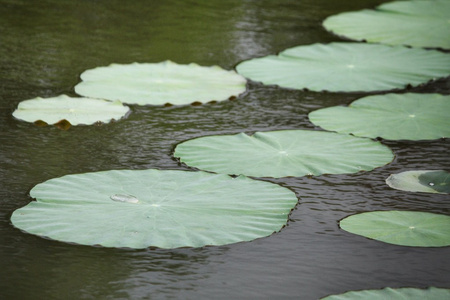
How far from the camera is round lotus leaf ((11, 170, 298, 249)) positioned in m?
2.35

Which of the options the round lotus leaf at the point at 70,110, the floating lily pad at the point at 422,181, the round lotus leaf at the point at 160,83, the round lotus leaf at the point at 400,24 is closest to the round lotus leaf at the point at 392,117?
the floating lily pad at the point at 422,181

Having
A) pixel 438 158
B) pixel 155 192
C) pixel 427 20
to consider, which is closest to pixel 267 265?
pixel 155 192

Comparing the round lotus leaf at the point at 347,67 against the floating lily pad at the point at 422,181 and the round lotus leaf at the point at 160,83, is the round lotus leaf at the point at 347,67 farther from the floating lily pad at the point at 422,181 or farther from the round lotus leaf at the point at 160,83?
the floating lily pad at the point at 422,181

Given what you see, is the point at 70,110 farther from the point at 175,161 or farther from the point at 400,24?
the point at 400,24

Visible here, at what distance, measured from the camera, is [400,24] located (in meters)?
4.86

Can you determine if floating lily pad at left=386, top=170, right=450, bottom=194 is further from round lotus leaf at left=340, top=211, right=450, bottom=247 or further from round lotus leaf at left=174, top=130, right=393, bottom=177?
round lotus leaf at left=340, top=211, right=450, bottom=247

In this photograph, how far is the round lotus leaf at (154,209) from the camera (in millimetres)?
2354

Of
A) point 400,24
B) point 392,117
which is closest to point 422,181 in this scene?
point 392,117

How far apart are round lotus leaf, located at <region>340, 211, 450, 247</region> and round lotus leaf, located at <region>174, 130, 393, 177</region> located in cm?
39

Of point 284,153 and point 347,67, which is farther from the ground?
point 347,67

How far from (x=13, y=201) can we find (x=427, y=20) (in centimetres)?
316

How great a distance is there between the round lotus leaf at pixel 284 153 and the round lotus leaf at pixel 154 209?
0.14m

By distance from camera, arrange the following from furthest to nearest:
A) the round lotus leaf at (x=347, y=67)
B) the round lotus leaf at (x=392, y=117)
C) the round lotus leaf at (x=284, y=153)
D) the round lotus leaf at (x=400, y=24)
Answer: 1. the round lotus leaf at (x=400, y=24)
2. the round lotus leaf at (x=347, y=67)
3. the round lotus leaf at (x=392, y=117)
4. the round lotus leaf at (x=284, y=153)

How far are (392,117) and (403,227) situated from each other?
Result: 3.35ft
